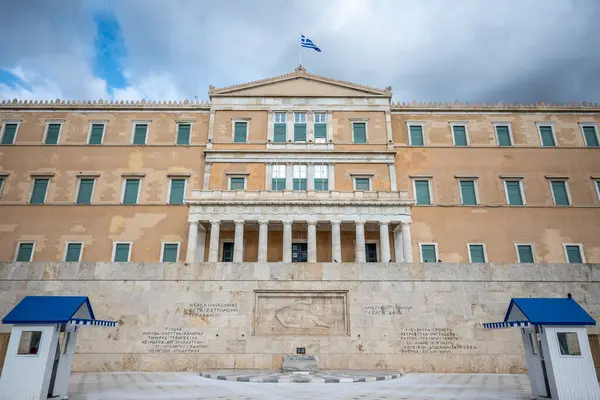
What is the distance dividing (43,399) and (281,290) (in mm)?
8533

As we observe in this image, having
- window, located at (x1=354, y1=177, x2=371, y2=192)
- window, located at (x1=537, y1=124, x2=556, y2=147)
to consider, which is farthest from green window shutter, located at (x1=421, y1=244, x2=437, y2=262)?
window, located at (x1=537, y1=124, x2=556, y2=147)

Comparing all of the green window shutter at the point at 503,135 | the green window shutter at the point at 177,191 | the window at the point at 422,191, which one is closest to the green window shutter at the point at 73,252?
the green window shutter at the point at 177,191

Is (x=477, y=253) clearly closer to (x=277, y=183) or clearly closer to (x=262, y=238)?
(x=277, y=183)

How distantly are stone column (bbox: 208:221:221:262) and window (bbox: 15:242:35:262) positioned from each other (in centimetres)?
1378

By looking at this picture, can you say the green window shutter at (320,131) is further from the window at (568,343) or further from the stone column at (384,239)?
the window at (568,343)

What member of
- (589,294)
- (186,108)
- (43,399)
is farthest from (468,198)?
(43,399)

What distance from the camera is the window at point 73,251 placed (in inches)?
1193

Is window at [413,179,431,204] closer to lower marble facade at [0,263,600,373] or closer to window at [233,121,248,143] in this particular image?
window at [233,121,248,143]

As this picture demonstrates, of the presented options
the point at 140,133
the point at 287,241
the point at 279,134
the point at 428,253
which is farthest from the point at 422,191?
the point at 140,133

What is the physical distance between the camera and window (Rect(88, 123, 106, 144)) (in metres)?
34.0

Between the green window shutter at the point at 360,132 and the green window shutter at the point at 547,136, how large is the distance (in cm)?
1482

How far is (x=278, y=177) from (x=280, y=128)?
14.6ft

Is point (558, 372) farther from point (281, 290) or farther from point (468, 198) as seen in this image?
point (468, 198)

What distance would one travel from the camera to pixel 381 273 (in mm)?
16078
